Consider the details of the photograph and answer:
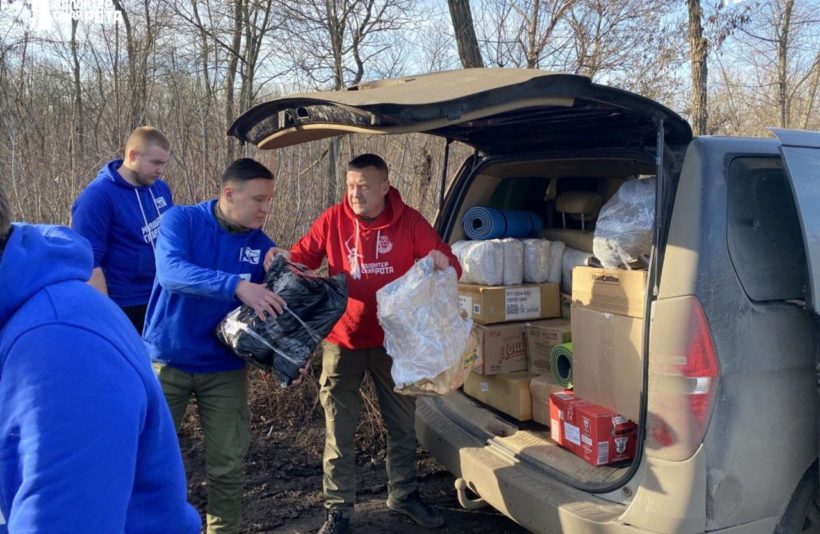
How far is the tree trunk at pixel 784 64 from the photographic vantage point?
17.3 m

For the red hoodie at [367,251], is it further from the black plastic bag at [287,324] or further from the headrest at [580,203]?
the headrest at [580,203]

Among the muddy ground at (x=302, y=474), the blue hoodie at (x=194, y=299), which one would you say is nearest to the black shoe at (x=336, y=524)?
the muddy ground at (x=302, y=474)

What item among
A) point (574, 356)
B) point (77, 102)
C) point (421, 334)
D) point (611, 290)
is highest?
point (77, 102)

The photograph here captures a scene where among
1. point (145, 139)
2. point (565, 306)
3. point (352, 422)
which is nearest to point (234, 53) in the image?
point (145, 139)

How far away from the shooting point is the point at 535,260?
3768mm

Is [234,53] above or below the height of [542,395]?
above

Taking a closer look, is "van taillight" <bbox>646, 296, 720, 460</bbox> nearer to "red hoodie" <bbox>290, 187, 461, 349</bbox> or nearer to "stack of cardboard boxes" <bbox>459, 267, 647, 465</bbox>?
"stack of cardboard boxes" <bbox>459, 267, 647, 465</bbox>

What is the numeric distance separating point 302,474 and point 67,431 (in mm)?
3092

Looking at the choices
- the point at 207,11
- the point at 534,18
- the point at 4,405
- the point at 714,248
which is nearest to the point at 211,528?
the point at 4,405

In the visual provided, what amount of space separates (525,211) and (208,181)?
360 cm

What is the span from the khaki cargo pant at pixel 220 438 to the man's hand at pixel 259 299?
1.64 ft

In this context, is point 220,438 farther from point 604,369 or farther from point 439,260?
point 604,369

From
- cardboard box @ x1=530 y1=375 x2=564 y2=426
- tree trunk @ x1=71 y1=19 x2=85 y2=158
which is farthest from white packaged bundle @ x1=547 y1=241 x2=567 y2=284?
tree trunk @ x1=71 y1=19 x2=85 y2=158

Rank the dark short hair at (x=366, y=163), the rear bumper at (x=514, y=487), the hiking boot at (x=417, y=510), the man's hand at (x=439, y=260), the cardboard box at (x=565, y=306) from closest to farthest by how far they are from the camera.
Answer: the rear bumper at (x=514, y=487), the man's hand at (x=439, y=260), the dark short hair at (x=366, y=163), the hiking boot at (x=417, y=510), the cardboard box at (x=565, y=306)
